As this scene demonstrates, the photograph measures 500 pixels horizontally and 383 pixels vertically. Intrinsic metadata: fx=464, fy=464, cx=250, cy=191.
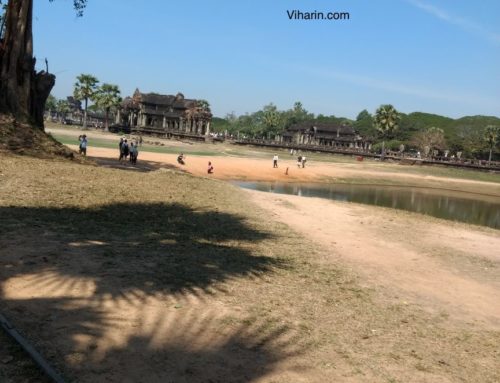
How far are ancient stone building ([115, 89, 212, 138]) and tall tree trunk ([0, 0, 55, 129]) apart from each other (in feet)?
255

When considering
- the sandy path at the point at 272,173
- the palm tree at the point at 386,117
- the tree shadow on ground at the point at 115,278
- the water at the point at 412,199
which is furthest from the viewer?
the palm tree at the point at 386,117

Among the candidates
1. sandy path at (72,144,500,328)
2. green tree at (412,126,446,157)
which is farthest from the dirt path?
green tree at (412,126,446,157)

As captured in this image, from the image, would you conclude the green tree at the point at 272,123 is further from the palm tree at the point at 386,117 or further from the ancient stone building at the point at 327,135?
the palm tree at the point at 386,117

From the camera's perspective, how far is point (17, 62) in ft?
78.5

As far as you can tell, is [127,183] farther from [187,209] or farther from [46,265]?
[46,265]

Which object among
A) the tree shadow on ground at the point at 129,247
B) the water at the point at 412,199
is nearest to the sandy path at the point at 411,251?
the tree shadow on ground at the point at 129,247

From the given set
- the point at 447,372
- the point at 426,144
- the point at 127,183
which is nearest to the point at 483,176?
the point at 426,144

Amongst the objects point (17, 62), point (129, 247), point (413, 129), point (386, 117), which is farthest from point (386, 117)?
point (129, 247)

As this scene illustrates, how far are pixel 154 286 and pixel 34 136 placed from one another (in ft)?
62.8

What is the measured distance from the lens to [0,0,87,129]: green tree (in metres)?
23.5

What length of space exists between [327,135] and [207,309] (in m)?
120

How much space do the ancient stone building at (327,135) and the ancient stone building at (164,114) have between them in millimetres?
22568

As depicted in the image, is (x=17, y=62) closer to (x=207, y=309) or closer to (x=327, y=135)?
(x=207, y=309)

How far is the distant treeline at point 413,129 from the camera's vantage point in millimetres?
105750
